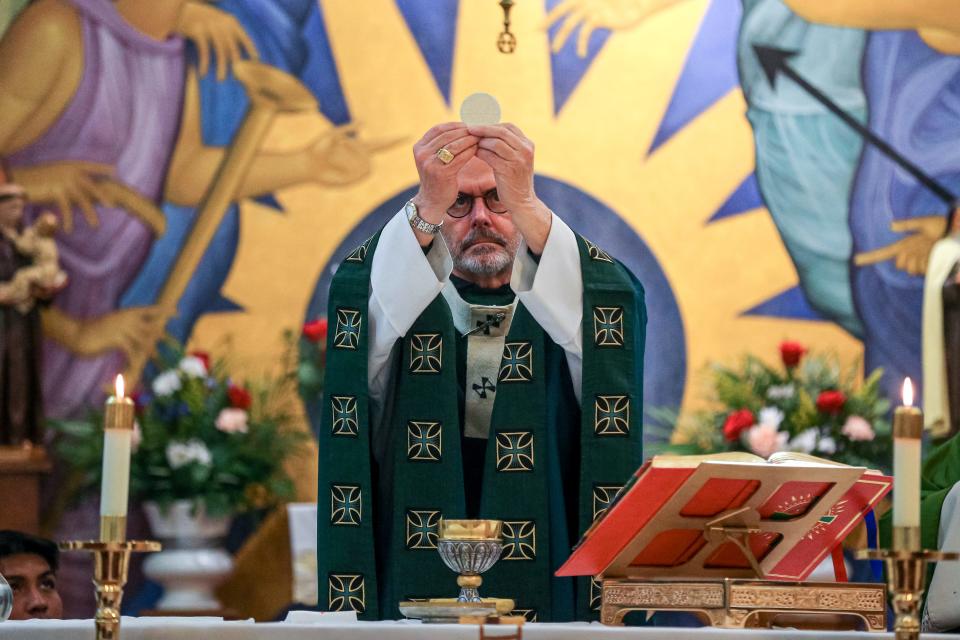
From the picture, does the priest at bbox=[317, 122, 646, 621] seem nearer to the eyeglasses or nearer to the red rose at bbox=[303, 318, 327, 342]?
the eyeglasses

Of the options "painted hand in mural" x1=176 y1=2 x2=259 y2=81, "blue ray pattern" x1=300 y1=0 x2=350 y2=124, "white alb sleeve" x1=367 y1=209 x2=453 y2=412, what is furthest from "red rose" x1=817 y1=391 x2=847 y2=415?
"white alb sleeve" x1=367 y1=209 x2=453 y2=412

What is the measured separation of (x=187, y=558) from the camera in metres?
8.19

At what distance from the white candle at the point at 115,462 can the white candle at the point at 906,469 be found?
1.11 meters

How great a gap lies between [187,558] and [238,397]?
0.94m

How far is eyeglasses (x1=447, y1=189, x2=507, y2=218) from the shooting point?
4.41m

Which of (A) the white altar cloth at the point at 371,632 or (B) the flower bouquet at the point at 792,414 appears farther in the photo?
(B) the flower bouquet at the point at 792,414

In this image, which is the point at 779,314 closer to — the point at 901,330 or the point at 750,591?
the point at 901,330

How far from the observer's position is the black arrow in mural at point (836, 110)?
9.22 metres

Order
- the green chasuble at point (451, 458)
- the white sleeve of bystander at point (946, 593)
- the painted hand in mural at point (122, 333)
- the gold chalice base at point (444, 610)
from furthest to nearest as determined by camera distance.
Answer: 1. the painted hand in mural at point (122, 333)
2. the green chasuble at point (451, 458)
3. the white sleeve of bystander at point (946, 593)
4. the gold chalice base at point (444, 610)


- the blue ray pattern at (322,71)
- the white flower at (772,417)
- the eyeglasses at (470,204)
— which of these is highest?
the blue ray pattern at (322,71)

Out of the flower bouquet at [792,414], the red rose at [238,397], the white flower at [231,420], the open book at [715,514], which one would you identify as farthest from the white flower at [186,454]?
the open book at [715,514]

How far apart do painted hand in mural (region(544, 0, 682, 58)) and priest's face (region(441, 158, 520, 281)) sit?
5.20 meters

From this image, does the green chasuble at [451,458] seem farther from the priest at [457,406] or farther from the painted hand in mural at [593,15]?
the painted hand in mural at [593,15]

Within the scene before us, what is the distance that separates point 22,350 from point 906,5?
582 centimetres
